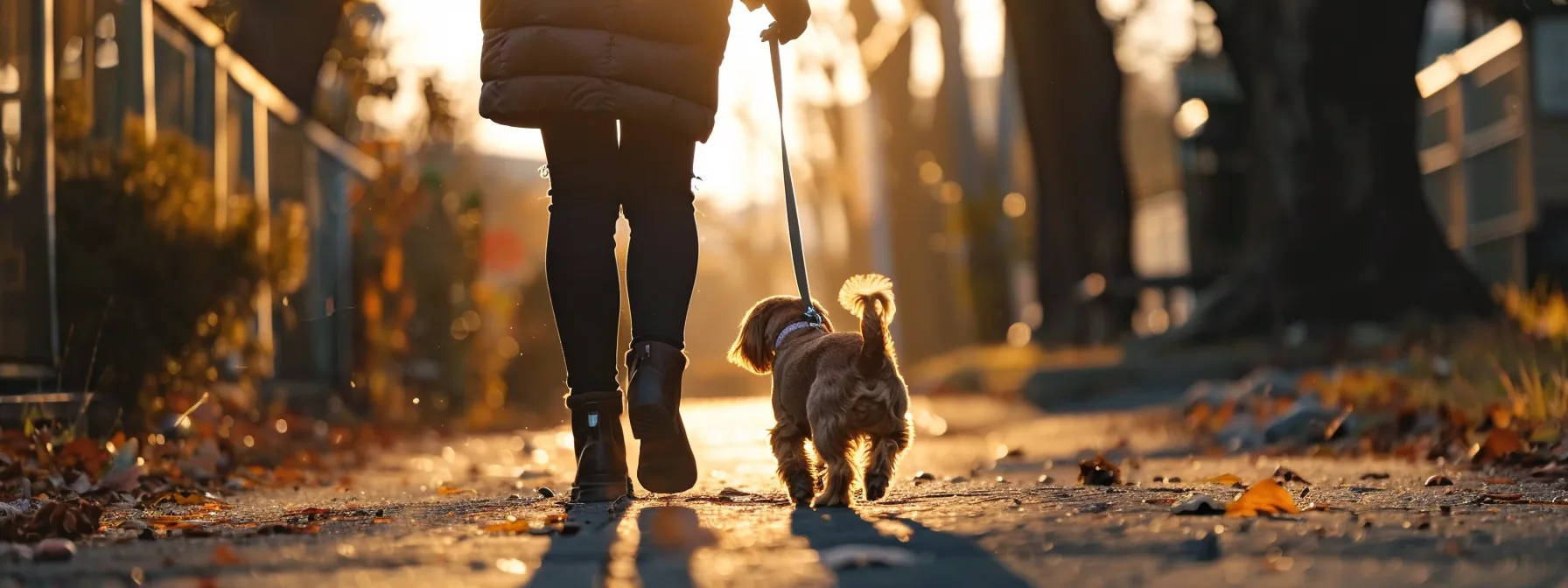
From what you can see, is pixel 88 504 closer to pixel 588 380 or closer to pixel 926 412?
pixel 588 380

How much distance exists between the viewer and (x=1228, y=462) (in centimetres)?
707

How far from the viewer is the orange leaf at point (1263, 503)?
386 cm

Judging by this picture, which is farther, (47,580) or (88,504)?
(88,504)

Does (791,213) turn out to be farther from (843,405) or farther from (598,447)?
(598,447)

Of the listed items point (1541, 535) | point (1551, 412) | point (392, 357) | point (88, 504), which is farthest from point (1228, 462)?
point (392, 357)

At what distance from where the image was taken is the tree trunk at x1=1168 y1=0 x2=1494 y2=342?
13.5 meters

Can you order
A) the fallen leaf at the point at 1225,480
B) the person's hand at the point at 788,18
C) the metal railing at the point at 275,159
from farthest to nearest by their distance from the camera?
the metal railing at the point at 275,159, the fallen leaf at the point at 1225,480, the person's hand at the point at 788,18

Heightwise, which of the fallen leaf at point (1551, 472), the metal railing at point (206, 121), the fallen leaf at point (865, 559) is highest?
the metal railing at point (206, 121)

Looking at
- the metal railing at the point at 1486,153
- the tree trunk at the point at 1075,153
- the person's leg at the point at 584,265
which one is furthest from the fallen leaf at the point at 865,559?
the tree trunk at the point at 1075,153

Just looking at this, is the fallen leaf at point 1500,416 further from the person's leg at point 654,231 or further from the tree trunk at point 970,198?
the tree trunk at point 970,198

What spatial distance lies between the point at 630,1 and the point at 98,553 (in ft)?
6.13

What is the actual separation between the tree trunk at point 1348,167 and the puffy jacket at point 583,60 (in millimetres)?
9686

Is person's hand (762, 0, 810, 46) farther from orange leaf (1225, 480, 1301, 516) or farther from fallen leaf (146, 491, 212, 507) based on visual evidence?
fallen leaf (146, 491, 212, 507)

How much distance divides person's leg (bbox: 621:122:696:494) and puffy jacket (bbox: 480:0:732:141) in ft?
0.37
